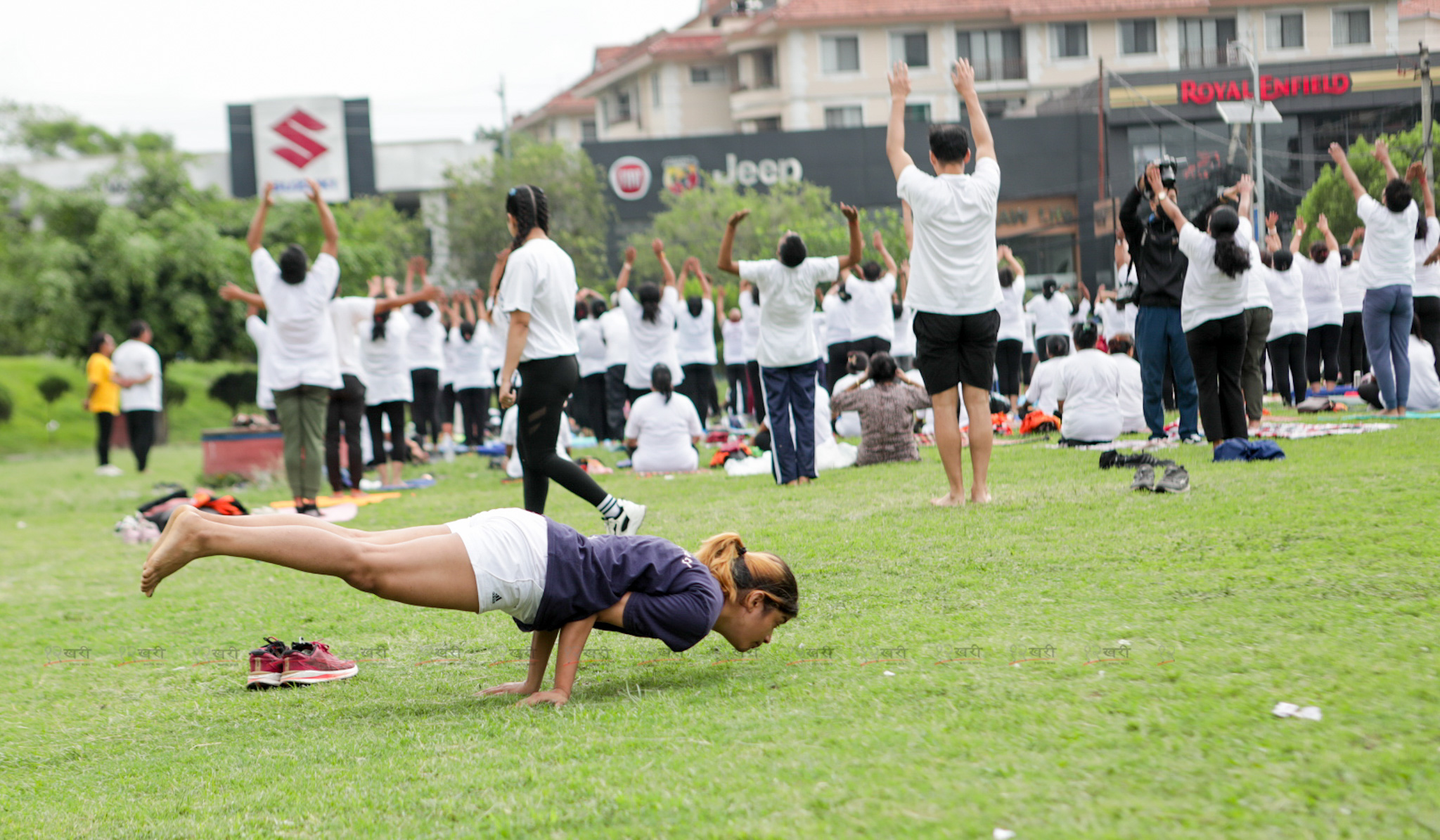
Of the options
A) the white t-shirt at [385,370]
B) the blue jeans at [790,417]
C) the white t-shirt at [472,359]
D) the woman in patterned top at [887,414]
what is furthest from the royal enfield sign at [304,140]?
the blue jeans at [790,417]

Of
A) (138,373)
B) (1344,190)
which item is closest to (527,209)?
(138,373)

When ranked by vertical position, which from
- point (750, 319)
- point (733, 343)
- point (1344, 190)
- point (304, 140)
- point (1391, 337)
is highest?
point (304, 140)

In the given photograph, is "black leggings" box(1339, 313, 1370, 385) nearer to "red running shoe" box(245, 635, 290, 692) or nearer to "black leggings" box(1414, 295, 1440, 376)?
"black leggings" box(1414, 295, 1440, 376)

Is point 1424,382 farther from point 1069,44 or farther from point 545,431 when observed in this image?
point 1069,44

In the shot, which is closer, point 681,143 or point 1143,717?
point 1143,717

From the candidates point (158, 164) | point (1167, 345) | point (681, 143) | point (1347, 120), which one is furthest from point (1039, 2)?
point (1167, 345)

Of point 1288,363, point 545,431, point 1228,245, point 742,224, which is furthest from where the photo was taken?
point 742,224

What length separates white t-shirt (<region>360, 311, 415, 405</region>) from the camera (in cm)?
1254

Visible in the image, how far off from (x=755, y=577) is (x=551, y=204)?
122ft

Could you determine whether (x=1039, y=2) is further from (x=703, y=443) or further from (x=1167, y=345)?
(x=1167, y=345)

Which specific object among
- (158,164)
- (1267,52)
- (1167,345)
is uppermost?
(1267,52)

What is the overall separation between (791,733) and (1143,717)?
88cm

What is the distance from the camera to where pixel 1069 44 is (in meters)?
49.1

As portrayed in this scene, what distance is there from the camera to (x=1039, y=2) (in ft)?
159
